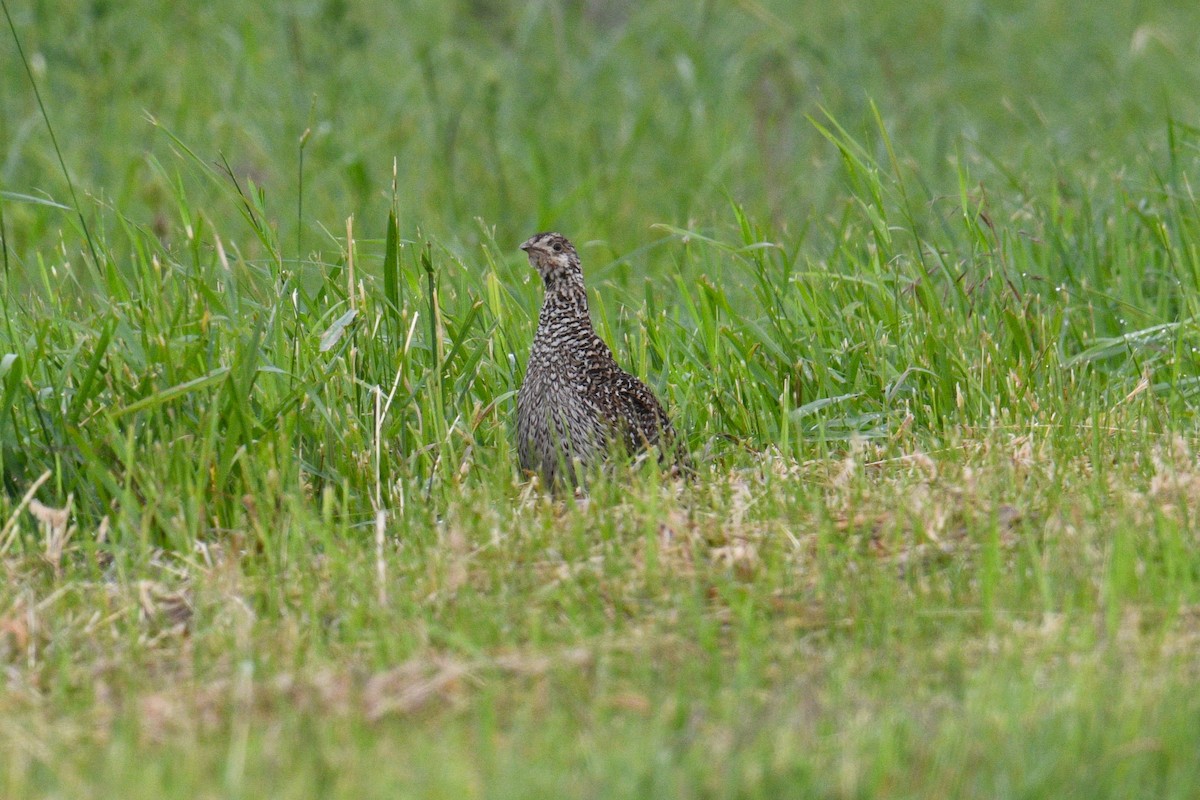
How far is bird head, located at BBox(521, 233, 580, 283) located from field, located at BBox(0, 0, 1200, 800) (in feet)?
1.00

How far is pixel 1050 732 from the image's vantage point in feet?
10.0

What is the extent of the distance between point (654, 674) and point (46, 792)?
1212mm

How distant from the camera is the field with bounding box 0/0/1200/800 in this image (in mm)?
3059

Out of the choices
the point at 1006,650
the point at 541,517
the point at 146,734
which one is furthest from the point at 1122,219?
the point at 146,734

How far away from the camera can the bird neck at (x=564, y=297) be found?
5.60 m

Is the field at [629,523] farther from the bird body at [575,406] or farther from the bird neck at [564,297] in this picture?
the bird neck at [564,297]

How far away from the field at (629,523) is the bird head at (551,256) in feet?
1.00

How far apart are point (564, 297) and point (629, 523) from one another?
1407 mm

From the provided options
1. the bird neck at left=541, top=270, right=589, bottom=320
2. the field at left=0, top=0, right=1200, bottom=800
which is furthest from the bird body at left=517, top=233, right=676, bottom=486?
the field at left=0, top=0, right=1200, bottom=800

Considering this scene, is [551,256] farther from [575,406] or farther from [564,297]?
[575,406]

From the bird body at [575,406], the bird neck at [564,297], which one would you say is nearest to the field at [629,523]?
the bird body at [575,406]

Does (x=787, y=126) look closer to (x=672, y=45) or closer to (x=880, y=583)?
(x=672, y=45)

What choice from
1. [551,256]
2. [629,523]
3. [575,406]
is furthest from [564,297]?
[629,523]

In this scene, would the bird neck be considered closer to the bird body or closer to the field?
the bird body
